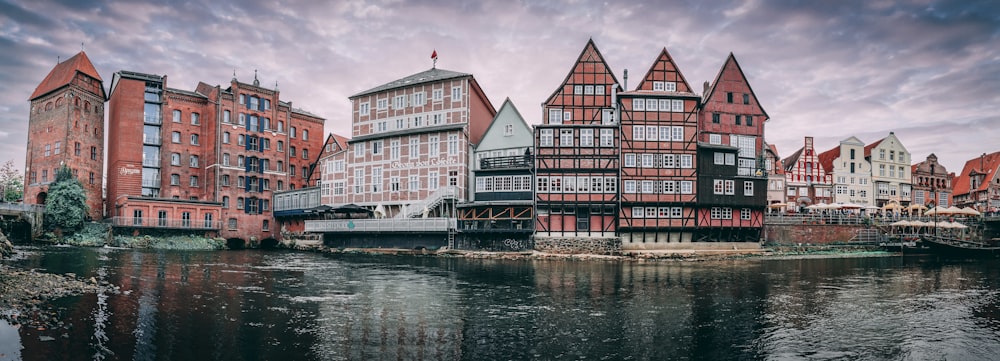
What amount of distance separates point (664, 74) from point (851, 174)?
3367 centimetres

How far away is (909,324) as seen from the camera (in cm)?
2092

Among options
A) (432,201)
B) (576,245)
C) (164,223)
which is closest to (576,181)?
(576,245)

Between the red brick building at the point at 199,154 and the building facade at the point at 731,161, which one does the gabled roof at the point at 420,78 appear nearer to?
the red brick building at the point at 199,154

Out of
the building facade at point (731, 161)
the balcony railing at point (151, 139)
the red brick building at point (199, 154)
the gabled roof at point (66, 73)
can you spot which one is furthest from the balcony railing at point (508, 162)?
the gabled roof at point (66, 73)

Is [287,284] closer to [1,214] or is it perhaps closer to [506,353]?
[506,353]

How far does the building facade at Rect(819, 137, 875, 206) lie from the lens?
70.6 m

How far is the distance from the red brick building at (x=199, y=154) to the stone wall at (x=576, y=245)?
3688 centimetres

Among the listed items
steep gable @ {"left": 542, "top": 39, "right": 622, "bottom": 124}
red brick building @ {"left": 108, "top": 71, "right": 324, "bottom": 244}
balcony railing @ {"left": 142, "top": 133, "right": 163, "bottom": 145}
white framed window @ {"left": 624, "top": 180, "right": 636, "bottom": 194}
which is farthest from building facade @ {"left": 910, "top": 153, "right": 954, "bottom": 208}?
balcony railing @ {"left": 142, "top": 133, "right": 163, "bottom": 145}

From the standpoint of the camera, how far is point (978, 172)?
271ft

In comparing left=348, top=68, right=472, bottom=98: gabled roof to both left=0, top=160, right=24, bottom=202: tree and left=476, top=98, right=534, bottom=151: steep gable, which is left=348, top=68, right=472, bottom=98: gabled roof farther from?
left=0, top=160, right=24, bottom=202: tree

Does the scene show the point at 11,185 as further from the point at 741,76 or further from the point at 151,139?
the point at 741,76

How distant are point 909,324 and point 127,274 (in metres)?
36.9

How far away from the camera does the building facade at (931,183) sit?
75.7 metres

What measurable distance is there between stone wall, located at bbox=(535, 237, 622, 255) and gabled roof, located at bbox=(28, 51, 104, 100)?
176ft
